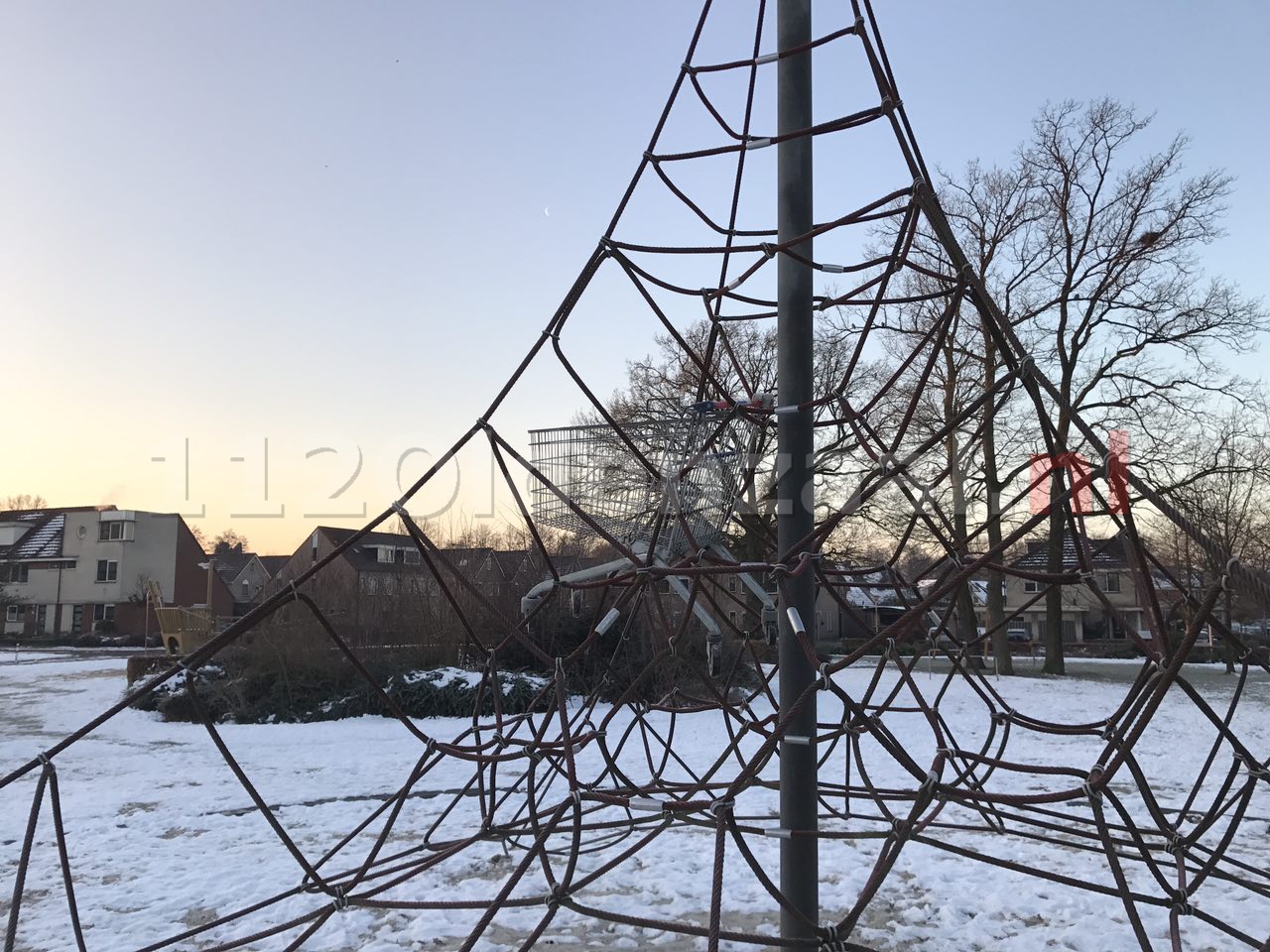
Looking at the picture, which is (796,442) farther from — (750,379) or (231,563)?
(231,563)

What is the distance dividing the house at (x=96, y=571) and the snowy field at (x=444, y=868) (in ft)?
99.9

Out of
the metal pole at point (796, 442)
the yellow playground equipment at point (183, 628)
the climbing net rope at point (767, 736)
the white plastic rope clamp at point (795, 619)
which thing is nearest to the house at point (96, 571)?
the yellow playground equipment at point (183, 628)

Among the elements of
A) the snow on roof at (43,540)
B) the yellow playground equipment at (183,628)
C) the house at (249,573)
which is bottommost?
the yellow playground equipment at (183,628)

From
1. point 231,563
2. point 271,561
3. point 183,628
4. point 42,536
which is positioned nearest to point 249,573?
point 271,561

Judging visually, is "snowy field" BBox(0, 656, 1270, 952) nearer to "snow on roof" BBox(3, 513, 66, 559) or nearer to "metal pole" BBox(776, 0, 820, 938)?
"metal pole" BBox(776, 0, 820, 938)

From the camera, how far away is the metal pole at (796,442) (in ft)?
8.73

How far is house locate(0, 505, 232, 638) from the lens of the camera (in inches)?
1373

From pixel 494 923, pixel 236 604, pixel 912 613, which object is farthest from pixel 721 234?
pixel 236 604

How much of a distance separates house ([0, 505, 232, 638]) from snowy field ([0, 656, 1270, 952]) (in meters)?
30.4

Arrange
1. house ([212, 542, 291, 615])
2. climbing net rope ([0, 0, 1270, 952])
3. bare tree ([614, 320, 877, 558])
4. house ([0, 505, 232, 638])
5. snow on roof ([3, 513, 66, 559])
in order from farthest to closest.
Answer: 1. house ([212, 542, 291, 615])
2. snow on roof ([3, 513, 66, 559])
3. house ([0, 505, 232, 638])
4. bare tree ([614, 320, 877, 558])
5. climbing net rope ([0, 0, 1270, 952])

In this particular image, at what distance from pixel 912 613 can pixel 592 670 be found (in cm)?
810

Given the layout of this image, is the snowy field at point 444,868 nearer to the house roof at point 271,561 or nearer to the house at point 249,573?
the house at point 249,573

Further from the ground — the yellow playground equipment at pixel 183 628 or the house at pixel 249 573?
the house at pixel 249 573

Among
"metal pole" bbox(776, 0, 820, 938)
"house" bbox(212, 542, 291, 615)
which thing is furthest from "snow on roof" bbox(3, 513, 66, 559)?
"metal pole" bbox(776, 0, 820, 938)
